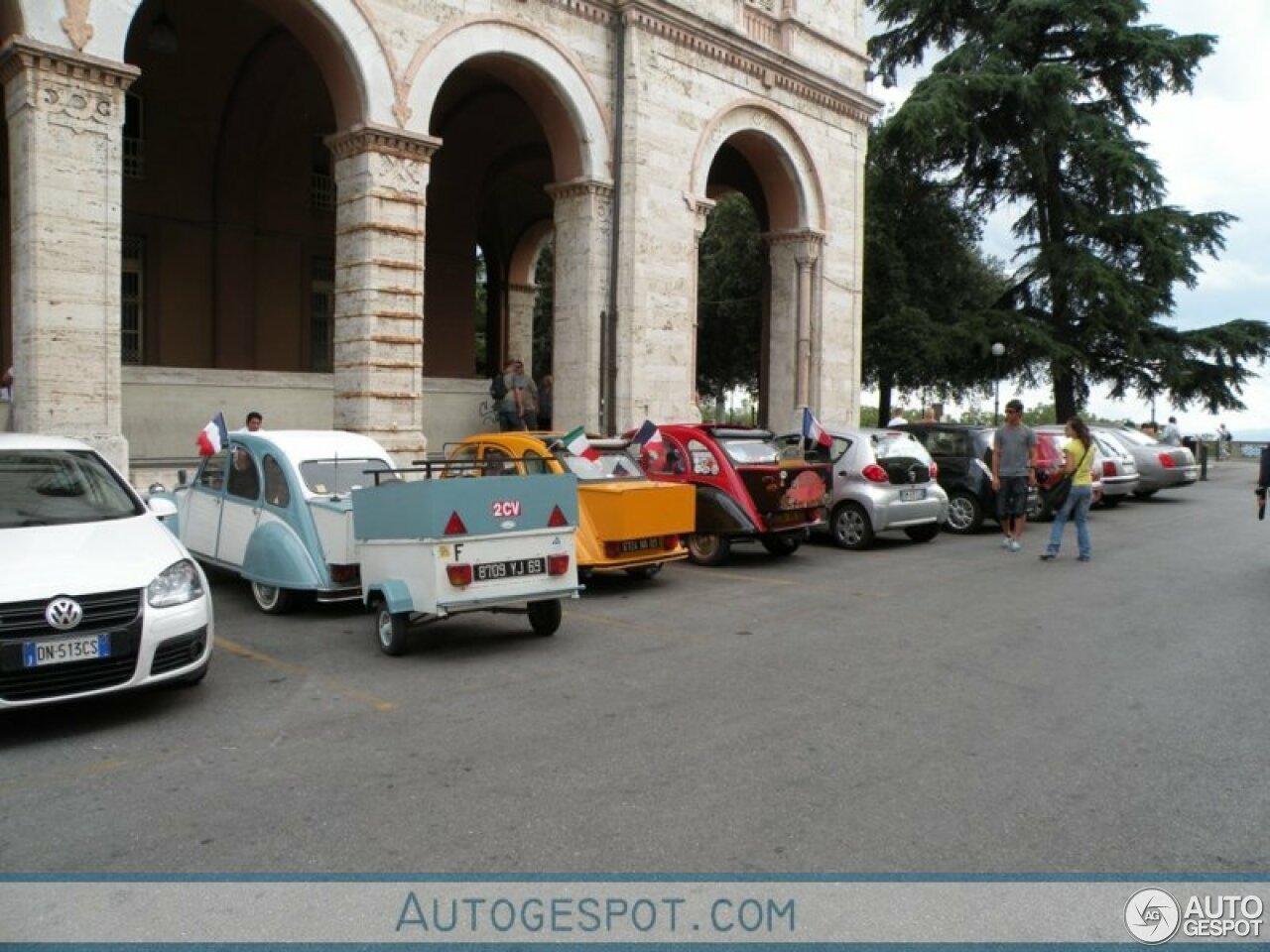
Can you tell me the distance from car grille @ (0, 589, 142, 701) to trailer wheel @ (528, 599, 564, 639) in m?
3.13

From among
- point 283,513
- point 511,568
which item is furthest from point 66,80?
point 511,568

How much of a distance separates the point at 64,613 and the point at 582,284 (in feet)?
44.3

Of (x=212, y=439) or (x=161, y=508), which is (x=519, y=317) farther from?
(x=161, y=508)

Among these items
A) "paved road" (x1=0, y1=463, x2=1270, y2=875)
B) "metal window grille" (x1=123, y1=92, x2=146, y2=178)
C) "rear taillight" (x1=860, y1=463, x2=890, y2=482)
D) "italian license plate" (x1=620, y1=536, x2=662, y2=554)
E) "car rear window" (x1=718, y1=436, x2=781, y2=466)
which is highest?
"metal window grille" (x1=123, y1=92, x2=146, y2=178)

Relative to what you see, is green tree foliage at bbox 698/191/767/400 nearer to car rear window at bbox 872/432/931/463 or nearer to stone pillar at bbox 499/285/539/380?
stone pillar at bbox 499/285/539/380

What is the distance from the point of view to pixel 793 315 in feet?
75.0

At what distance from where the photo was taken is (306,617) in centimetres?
895

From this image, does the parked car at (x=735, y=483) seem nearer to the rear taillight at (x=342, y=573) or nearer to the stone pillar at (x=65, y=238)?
the rear taillight at (x=342, y=573)

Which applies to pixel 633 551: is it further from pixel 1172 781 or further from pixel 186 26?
pixel 186 26

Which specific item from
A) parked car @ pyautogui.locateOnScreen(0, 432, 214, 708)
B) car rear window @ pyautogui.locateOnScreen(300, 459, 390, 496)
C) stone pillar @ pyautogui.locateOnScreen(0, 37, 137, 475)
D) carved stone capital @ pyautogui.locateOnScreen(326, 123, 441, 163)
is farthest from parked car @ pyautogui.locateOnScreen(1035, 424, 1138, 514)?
parked car @ pyautogui.locateOnScreen(0, 432, 214, 708)

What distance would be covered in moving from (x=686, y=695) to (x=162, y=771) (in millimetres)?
2939

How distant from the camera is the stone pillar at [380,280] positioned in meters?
15.0

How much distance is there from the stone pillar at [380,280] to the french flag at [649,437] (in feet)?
15.2

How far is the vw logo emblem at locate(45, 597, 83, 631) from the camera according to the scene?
17.9 feet
